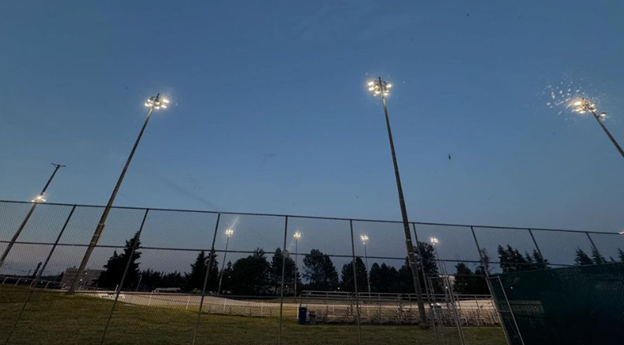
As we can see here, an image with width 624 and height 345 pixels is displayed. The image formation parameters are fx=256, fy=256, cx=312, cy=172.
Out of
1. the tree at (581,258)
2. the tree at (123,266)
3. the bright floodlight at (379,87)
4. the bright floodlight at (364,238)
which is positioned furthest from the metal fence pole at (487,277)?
the tree at (123,266)

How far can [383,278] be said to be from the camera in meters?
12.9

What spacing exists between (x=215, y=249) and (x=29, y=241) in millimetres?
6872

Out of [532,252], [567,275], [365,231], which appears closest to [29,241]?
[365,231]

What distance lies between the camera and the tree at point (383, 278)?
1227 cm

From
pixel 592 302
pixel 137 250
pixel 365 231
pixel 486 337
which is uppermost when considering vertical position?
pixel 365 231

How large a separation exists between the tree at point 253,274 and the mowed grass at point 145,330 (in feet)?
5.22

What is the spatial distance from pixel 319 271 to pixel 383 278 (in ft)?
15.3

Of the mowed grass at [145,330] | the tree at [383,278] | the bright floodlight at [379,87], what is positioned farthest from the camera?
the bright floodlight at [379,87]

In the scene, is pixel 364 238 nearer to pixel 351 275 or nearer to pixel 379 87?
pixel 351 275

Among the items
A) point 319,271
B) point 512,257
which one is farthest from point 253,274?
point 512,257

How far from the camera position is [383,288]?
1264 centimetres

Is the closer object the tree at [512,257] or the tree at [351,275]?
the tree at [351,275]

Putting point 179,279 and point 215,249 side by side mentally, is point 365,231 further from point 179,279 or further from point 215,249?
point 179,279

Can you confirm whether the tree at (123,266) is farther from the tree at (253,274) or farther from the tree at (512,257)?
the tree at (512,257)
